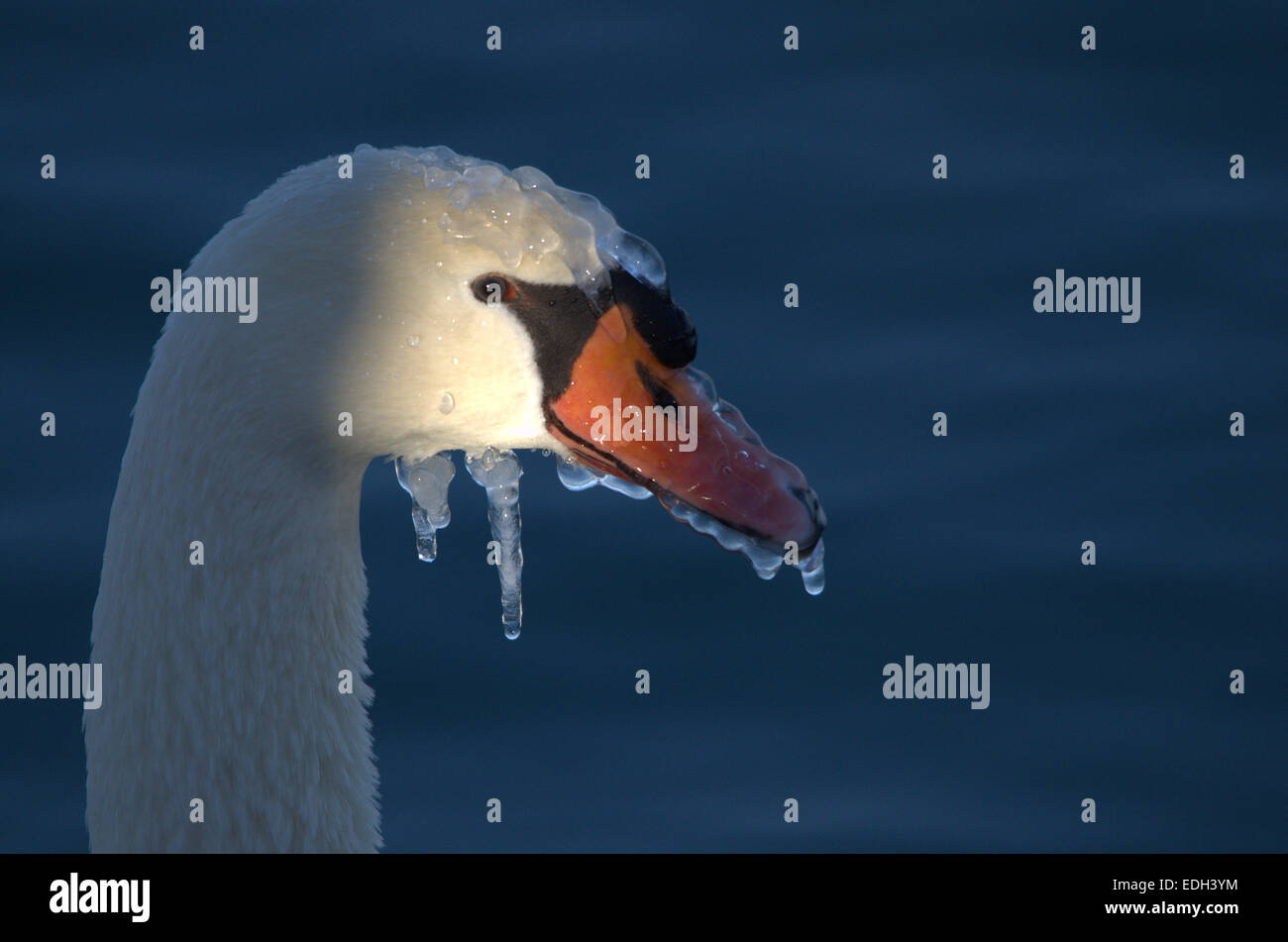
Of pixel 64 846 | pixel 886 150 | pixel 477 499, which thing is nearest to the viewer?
pixel 64 846

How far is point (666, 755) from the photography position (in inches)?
285

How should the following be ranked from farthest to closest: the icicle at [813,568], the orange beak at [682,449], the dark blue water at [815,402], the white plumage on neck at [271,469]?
the dark blue water at [815,402], the icicle at [813,568], the orange beak at [682,449], the white plumage on neck at [271,469]

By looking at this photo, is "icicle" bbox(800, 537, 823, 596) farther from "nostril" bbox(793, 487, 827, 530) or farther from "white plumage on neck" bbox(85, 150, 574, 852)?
"white plumage on neck" bbox(85, 150, 574, 852)

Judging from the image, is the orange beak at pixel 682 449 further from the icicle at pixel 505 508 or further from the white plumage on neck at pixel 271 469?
the icicle at pixel 505 508

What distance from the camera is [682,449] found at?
4164 millimetres

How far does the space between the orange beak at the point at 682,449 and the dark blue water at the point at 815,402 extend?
9.82 feet

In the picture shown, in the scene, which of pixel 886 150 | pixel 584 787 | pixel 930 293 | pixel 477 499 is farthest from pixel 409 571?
pixel 886 150

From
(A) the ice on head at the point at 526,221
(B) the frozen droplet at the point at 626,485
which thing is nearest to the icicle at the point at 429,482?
(B) the frozen droplet at the point at 626,485

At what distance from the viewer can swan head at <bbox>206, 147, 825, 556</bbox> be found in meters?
3.88

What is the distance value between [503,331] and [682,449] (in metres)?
0.48

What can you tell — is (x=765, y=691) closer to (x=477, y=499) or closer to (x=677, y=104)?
(x=477, y=499)

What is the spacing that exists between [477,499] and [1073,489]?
2479 mm

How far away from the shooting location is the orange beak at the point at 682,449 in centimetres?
408

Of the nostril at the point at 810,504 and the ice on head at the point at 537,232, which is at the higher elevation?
the ice on head at the point at 537,232
